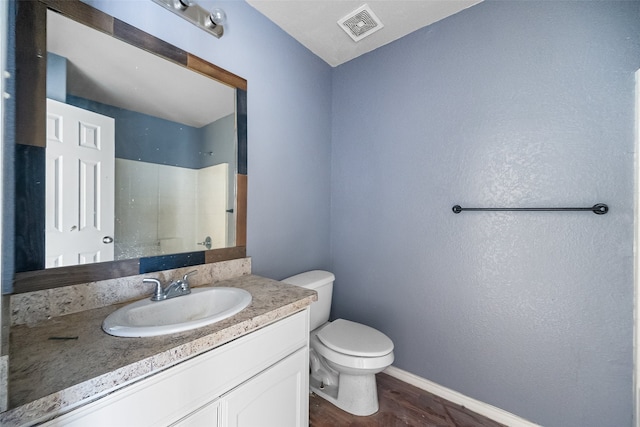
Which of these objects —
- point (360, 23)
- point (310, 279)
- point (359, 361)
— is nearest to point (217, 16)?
point (360, 23)

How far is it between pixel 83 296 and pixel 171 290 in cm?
27

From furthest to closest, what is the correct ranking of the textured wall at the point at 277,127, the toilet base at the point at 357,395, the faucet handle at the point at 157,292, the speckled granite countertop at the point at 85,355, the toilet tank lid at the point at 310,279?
the toilet tank lid at the point at 310,279, the toilet base at the point at 357,395, the textured wall at the point at 277,127, the faucet handle at the point at 157,292, the speckled granite countertop at the point at 85,355

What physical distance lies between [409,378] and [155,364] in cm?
164

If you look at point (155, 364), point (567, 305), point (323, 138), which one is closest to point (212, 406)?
point (155, 364)

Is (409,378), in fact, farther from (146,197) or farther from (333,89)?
(333,89)

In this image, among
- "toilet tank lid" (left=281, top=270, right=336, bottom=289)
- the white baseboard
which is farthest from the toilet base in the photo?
"toilet tank lid" (left=281, top=270, right=336, bottom=289)

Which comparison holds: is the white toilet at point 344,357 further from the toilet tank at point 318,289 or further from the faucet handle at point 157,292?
the faucet handle at point 157,292

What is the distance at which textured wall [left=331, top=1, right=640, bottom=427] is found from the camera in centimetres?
111

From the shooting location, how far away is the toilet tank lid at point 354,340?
51.9 inches

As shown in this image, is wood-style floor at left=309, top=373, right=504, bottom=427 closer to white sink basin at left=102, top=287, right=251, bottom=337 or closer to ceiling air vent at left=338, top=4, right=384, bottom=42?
white sink basin at left=102, top=287, right=251, bottom=337

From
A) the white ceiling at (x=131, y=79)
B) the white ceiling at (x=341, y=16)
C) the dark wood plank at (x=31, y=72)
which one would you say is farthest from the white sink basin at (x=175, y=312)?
the white ceiling at (x=341, y=16)

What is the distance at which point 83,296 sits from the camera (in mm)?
867

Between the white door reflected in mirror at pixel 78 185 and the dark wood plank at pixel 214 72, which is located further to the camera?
the dark wood plank at pixel 214 72

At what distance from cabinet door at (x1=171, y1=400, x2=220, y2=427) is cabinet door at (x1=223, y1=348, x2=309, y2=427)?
0.10ft
